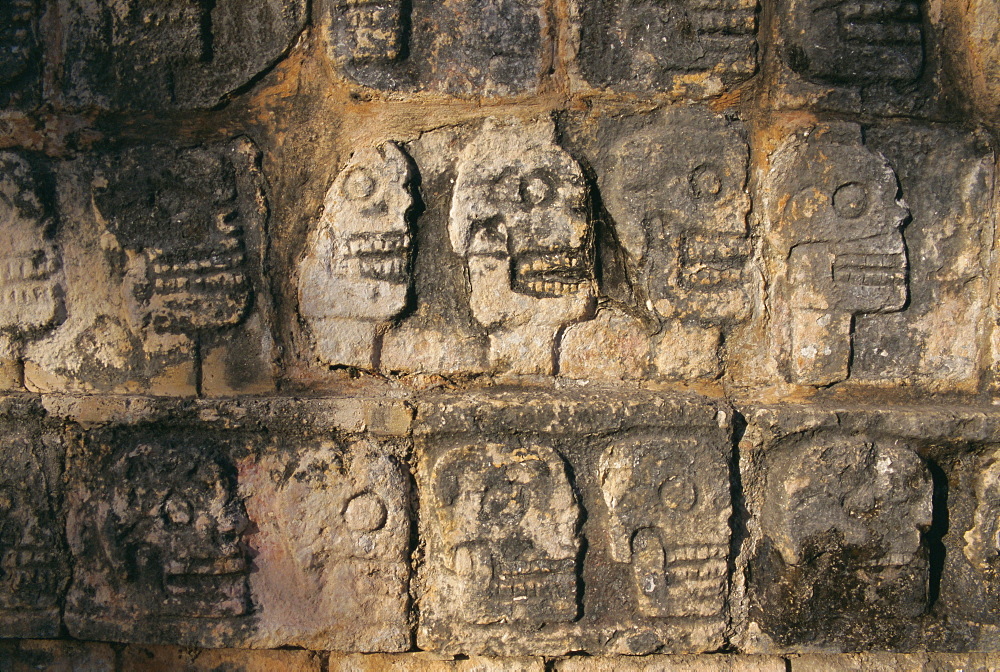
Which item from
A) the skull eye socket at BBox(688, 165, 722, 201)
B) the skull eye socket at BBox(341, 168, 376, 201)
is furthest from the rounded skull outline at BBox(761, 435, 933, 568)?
the skull eye socket at BBox(341, 168, 376, 201)

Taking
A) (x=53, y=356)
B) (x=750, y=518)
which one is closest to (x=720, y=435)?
(x=750, y=518)

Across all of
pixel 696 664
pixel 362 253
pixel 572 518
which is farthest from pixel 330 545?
pixel 696 664

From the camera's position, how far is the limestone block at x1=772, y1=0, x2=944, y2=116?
1.53m

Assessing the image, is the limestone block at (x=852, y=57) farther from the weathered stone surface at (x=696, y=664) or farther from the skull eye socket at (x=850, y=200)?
the weathered stone surface at (x=696, y=664)

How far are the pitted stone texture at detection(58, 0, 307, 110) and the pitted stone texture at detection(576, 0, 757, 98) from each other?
0.62 metres

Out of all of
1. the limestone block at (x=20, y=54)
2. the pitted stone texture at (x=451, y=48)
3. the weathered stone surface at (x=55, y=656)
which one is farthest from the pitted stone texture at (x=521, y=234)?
the weathered stone surface at (x=55, y=656)

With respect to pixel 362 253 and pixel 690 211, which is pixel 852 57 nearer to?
pixel 690 211

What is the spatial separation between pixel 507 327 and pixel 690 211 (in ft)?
1.51

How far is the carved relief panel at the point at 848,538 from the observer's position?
5.02 ft

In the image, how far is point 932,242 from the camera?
1568 millimetres

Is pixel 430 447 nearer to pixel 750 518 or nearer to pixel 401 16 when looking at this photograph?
pixel 750 518

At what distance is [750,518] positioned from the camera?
5.20 feet

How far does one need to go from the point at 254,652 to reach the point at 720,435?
3.67 ft

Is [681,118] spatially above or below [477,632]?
above
